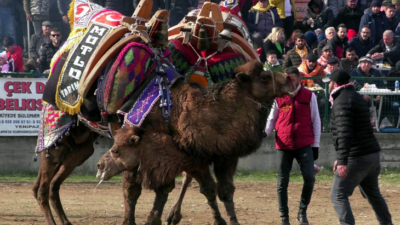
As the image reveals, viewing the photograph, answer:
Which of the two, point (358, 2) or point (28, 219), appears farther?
point (358, 2)

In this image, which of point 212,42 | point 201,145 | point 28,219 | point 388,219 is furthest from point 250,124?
point 28,219

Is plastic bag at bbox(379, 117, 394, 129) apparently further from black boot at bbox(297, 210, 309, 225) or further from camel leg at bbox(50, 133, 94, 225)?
camel leg at bbox(50, 133, 94, 225)

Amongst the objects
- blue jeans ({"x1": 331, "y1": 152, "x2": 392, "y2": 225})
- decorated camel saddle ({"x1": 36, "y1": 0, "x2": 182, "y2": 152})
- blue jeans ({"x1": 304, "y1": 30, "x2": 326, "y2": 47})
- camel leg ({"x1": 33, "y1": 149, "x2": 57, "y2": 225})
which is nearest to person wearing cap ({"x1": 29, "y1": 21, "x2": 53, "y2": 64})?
blue jeans ({"x1": 304, "y1": 30, "x2": 326, "y2": 47})

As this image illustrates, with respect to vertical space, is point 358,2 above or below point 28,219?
above

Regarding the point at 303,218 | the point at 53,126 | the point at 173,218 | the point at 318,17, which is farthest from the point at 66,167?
the point at 318,17

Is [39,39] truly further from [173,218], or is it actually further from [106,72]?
[106,72]

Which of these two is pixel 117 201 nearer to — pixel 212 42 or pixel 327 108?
pixel 212 42

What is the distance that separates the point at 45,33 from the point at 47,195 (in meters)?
6.92

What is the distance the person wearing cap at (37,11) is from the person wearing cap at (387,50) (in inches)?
289

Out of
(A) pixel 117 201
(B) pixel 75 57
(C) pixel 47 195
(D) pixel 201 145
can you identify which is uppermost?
(B) pixel 75 57

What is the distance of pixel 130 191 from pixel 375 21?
967 cm

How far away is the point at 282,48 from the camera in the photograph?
1316 cm

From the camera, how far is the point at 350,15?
14.7 metres

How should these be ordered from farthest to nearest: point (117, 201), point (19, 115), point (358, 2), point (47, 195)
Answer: point (358, 2)
point (19, 115)
point (117, 201)
point (47, 195)
